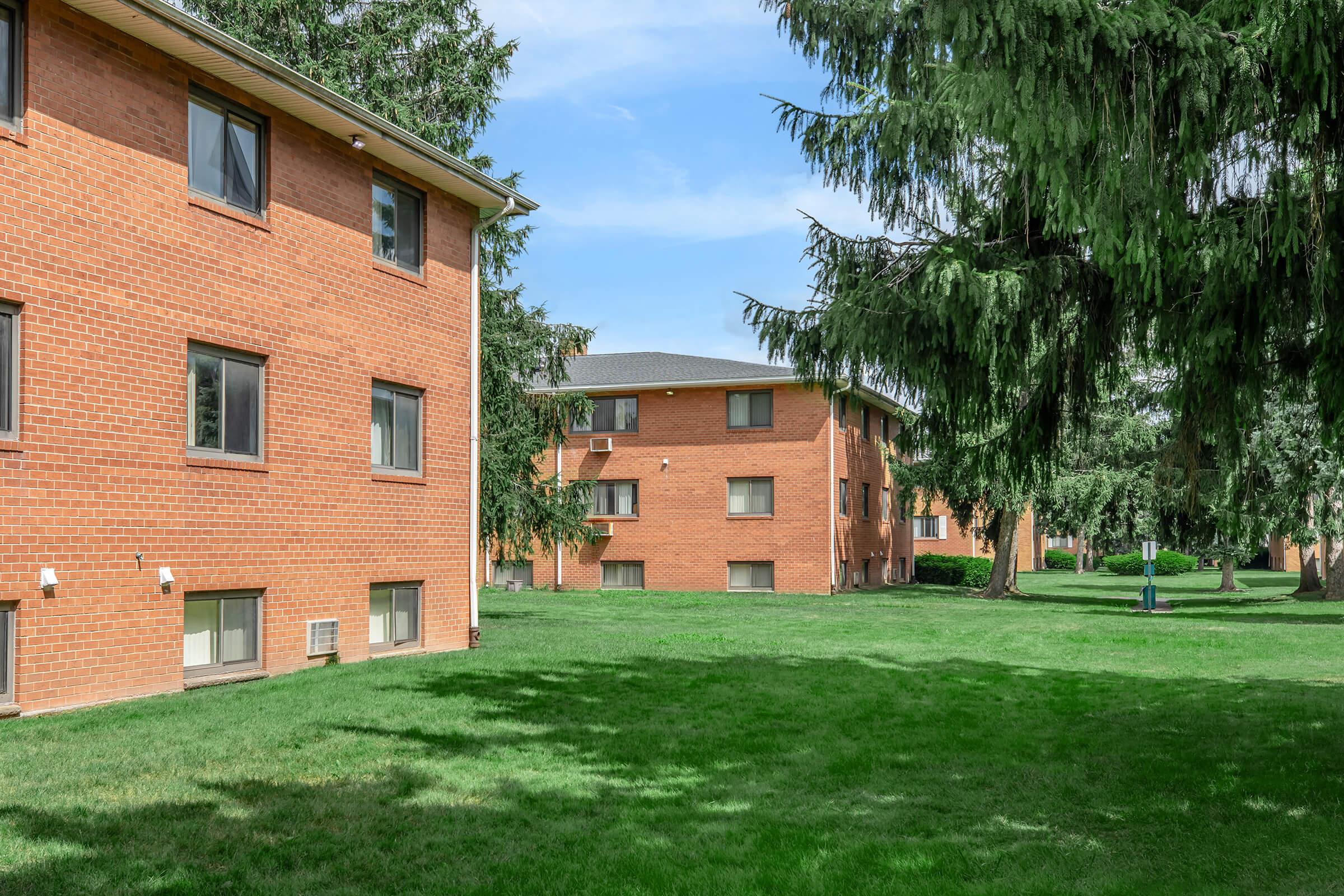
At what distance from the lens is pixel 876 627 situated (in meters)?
22.3

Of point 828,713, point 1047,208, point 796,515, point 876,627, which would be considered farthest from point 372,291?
point 796,515

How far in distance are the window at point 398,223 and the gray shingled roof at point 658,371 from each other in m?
18.8

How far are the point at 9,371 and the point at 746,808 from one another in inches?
297

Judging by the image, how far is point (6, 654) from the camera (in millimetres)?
10141

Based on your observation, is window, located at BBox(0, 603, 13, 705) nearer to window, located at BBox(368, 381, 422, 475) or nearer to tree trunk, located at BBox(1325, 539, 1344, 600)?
window, located at BBox(368, 381, 422, 475)

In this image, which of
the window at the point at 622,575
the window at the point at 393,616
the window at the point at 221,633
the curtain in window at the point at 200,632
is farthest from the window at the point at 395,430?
the window at the point at 622,575

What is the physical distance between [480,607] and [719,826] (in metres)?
20.4

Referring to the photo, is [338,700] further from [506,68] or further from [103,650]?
[506,68]

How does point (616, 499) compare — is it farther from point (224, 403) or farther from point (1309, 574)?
point (224, 403)

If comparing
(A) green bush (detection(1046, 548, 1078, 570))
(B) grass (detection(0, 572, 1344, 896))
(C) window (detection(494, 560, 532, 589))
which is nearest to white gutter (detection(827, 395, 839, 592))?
(C) window (detection(494, 560, 532, 589))

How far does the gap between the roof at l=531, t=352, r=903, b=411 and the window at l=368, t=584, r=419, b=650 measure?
1793 cm

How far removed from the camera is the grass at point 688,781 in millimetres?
5762

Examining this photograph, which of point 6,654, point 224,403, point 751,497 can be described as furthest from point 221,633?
point 751,497

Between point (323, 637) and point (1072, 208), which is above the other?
point (1072, 208)
